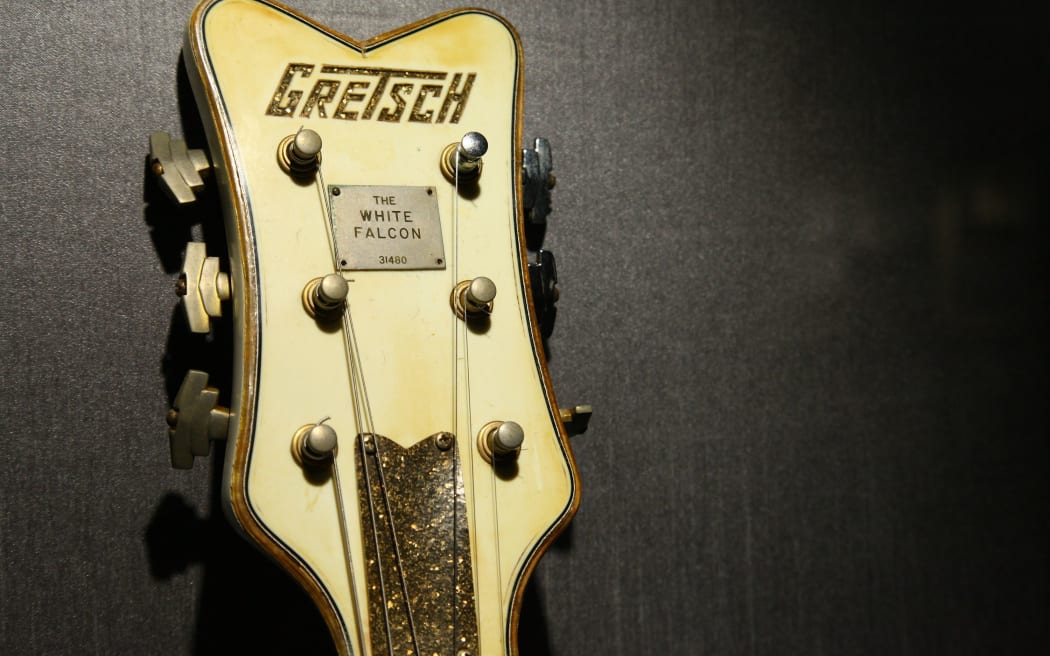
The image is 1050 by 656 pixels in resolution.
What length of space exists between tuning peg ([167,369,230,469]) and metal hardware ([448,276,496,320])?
0.18 m

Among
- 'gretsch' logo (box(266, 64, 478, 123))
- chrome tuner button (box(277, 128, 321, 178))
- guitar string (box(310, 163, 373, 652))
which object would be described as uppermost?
'gretsch' logo (box(266, 64, 478, 123))

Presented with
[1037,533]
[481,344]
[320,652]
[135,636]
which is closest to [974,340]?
[1037,533]

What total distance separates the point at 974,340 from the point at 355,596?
0.85 metres

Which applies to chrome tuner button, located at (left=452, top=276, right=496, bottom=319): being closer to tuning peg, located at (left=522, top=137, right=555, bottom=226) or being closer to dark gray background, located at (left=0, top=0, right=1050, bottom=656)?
tuning peg, located at (left=522, top=137, right=555, bottom=226)

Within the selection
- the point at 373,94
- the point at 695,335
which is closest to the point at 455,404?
the point at 373,94

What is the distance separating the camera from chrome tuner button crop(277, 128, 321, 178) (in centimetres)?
68

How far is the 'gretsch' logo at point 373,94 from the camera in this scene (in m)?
0.71

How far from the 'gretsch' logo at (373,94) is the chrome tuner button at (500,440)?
0.24 meters

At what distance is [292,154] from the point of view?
0.69m

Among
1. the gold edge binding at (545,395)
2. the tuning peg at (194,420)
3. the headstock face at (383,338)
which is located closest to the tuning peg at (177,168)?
the headstock face at (383,338)

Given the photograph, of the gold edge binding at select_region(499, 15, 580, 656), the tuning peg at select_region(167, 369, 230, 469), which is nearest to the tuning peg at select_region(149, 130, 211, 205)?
the tuning peg at select_region(167, 369, 230, 469)

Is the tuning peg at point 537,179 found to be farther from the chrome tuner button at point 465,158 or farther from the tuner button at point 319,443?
the tuner button at point 319,443

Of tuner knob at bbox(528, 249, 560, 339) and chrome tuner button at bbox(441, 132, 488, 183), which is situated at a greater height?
chrome tuner button at bbox(441, 132, 488, 183)

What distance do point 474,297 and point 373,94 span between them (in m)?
0.18
